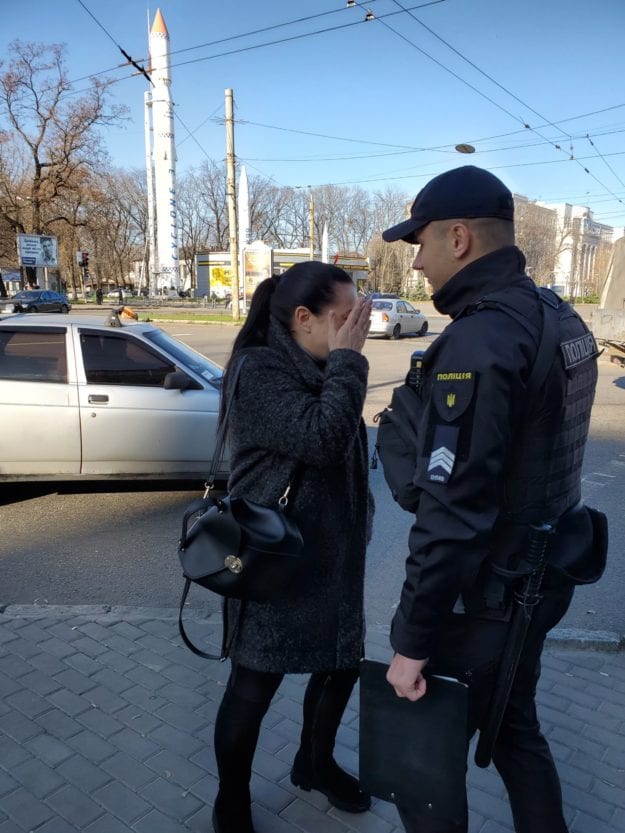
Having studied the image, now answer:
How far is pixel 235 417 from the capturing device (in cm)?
194

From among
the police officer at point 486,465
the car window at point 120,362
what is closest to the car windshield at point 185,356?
the car window at point 120,362

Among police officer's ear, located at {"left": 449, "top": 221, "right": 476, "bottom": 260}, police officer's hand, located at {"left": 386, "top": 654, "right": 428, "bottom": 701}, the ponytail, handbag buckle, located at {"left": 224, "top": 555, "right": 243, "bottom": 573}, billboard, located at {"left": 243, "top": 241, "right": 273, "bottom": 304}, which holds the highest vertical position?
billboard, located at {"left": 243, "top": 241, "right": 273, "bottom": 304}

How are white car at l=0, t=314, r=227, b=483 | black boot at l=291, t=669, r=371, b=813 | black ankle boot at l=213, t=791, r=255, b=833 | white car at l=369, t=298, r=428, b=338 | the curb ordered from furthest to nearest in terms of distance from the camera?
white car at l=369, t=298, r=428, b=338, white car at l=0, t=314, r=227, b=483, the curb, black boot at l=291, t=669, r=371, b=813, black ankle boot at l=213, t=791, r=255, b=833

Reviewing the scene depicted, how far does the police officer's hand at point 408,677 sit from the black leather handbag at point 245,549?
383 millimetres

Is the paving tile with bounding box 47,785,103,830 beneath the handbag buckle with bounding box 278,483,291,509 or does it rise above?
beneath

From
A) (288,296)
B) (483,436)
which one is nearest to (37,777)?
(288,296)

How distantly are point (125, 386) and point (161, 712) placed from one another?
3378mm

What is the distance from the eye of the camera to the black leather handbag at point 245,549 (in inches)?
70.9

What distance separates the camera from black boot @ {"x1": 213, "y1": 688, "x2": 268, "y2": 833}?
2010 millimetres

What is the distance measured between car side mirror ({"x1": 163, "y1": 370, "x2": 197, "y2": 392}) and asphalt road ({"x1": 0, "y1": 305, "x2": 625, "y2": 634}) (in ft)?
3.48

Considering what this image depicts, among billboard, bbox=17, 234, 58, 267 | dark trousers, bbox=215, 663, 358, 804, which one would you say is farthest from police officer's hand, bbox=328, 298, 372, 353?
billboard, bbox=17, 234, 58, 267

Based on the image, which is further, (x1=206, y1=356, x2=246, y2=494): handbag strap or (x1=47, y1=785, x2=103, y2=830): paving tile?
(x1=47, y1=785, x2=103, y2=830): paving tile

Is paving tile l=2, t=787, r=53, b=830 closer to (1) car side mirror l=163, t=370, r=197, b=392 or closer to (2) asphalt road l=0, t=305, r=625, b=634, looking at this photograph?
(2) asphalt road l=0, t=305, r=625, b=634

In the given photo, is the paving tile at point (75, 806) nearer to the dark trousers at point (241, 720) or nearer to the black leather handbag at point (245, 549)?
the dark trousers at point (241, 720)
